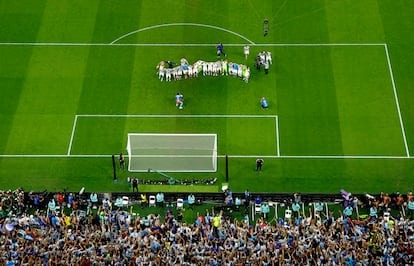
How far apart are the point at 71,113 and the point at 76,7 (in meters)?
12.1

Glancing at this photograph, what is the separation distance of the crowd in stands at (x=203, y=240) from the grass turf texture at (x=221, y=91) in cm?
685

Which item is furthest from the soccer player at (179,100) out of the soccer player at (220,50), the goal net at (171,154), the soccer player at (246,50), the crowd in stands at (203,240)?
the crowd in stands at (203,240)

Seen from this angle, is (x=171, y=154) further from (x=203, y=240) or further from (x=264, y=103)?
(x=203, y=240)

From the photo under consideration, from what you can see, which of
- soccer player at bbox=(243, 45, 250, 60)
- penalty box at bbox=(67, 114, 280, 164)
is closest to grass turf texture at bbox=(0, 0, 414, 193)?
penalty box at bbox=(67, 114, 280, 164)

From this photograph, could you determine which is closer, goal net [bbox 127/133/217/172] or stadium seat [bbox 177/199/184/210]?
stadium seat [bbox 177/199/184/210]

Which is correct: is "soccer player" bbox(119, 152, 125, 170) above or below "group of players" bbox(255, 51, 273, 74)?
below

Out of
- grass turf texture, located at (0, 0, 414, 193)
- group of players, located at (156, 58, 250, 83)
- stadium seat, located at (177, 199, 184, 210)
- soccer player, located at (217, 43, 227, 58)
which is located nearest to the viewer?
stadium seat, located at (177, 199, 184, 210)

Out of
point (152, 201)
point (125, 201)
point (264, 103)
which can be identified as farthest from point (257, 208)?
point (264, 103)

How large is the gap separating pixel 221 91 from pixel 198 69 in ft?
8.24

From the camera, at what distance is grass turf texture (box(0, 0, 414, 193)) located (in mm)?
74250

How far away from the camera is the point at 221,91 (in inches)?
3147

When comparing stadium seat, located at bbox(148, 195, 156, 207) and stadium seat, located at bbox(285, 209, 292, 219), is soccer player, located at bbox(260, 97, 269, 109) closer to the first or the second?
stadium seat, located at bbox(285, 209, 292, 219)

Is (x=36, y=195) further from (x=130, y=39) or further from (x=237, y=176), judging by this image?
(x=130, y=39)

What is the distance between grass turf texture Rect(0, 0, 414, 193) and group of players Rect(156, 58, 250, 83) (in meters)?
0.60
